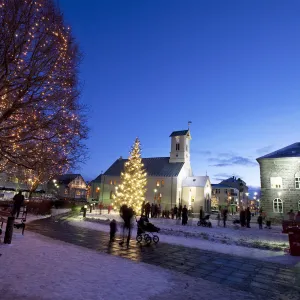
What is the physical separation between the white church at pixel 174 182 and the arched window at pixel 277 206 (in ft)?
53.8

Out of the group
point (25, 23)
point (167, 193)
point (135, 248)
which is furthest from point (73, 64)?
point (167, 193)

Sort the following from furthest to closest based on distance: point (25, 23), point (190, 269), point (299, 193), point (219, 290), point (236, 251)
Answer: point (299, 193), point (236, 251), point (25, 23), point (190, 269), point (219, 290)

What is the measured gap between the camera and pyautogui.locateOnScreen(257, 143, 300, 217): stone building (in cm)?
3117

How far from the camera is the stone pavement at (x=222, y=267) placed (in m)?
5.88

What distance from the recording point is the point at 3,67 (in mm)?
9289

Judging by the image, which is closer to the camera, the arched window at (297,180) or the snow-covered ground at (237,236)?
the snow-covered ground at (237,236)

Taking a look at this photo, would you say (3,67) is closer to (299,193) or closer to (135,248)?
(135,248)

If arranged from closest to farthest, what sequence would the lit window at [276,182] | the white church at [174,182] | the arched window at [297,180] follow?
1. the arched window at [297,180]
2. the lit window at [276,182]
3. the white church at [174,182]

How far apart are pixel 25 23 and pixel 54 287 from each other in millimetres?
9043

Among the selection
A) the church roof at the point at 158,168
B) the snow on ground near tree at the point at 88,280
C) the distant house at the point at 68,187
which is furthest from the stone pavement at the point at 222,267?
the distant house at the point at 68,187

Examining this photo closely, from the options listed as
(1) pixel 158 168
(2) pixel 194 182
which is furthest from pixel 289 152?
(1) pixel 158 168

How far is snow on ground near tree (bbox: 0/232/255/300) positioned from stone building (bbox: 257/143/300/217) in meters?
30.3

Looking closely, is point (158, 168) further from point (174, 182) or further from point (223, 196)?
point (223, 196)

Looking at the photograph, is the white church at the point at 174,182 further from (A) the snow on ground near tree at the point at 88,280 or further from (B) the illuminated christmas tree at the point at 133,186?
(A) the snow on ground near tree at the point at 88,280
